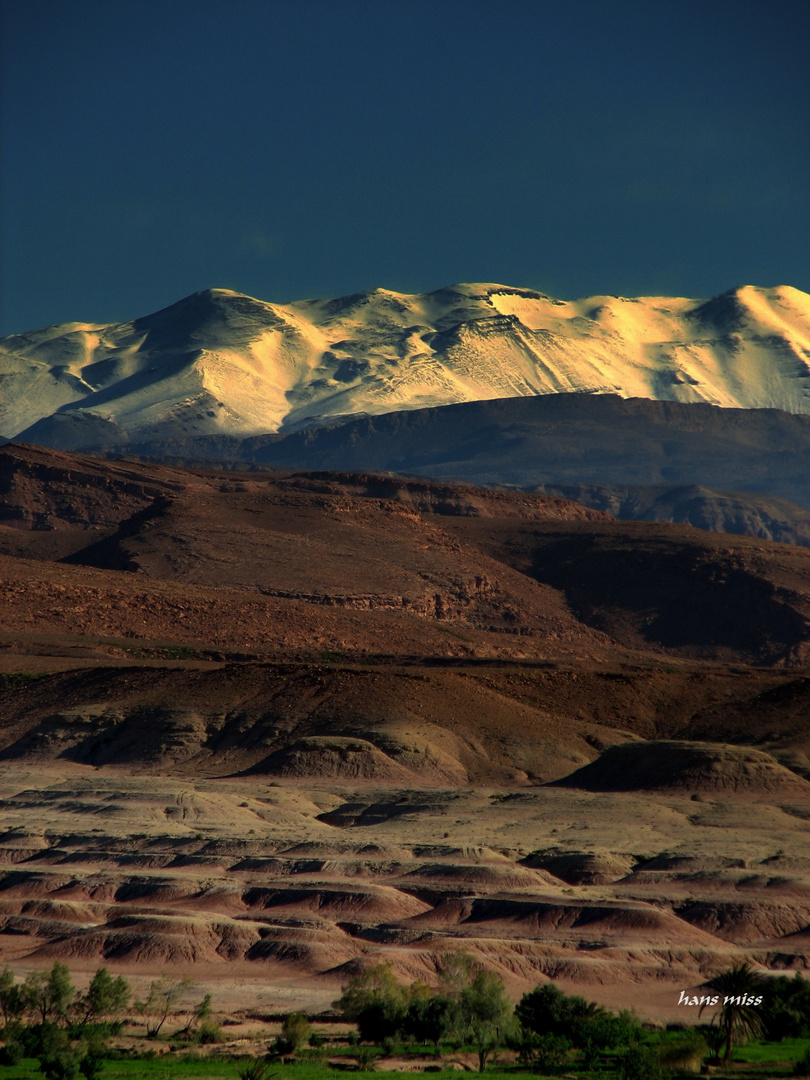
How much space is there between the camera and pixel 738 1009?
3225cm

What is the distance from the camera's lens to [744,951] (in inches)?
1640

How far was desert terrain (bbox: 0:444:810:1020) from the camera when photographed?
4362 cm

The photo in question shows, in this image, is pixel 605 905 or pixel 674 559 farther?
pixel 674 559

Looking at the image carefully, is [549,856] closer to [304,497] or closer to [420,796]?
[420,796]

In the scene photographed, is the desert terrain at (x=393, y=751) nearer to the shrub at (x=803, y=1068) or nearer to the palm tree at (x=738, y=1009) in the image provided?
the palm tree at (x=738, y=1009)

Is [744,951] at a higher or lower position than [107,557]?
lower

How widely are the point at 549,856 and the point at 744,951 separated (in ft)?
37.4

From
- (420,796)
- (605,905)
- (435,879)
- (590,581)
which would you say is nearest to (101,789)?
(420,796)

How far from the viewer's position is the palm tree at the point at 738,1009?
3212 cm

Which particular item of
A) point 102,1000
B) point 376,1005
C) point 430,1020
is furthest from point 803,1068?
point 102,1000

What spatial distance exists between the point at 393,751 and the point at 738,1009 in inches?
1636

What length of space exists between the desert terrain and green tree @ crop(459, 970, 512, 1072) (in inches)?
195

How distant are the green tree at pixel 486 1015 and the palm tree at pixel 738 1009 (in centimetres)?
477

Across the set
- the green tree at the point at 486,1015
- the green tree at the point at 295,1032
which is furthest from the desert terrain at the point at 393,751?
the green tree at the point at 486,1015
